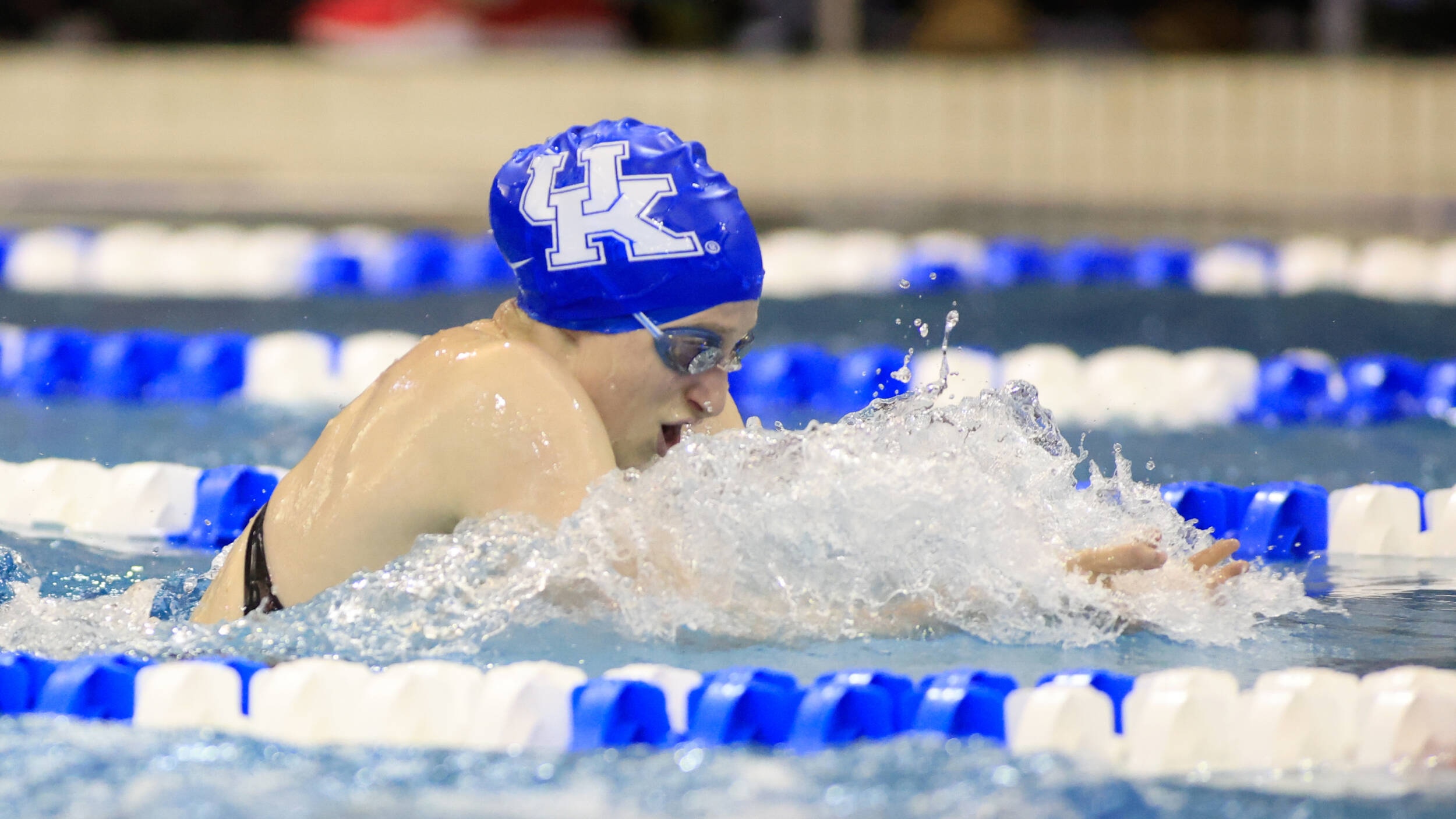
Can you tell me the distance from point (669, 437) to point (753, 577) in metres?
0.30

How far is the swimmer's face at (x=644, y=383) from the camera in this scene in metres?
2.48

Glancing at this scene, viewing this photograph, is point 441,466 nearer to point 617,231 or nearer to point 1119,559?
point 617,231

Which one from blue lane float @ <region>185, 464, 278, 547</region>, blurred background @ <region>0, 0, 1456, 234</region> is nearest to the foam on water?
blue lane float @ <region>185, 464, 278, 547</region>

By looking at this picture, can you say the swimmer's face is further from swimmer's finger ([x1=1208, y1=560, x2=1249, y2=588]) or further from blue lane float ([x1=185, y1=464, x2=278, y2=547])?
blue lane float ([x1=185, y1=464, x2=278, y2=547])

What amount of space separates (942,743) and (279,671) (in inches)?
33.2

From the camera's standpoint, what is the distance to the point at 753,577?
242cm

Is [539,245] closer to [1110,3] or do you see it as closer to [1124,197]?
[1124,197]

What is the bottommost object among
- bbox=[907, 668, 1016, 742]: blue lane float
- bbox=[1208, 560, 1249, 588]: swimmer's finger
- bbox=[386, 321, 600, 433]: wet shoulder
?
bbox=[907, 668, 1016, 742]: blue lane float

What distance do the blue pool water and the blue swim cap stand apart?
45 centimetres

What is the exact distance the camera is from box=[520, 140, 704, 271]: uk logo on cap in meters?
2.44

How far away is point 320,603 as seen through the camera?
2342 millimetres

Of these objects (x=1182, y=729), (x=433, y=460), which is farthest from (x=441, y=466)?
(x=1182, y=729)

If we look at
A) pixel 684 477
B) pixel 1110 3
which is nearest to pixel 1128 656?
pixel 684 477

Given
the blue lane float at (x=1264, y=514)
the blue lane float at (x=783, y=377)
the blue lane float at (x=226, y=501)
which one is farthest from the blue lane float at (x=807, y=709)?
the blue lane float at (x=783, y=377)
